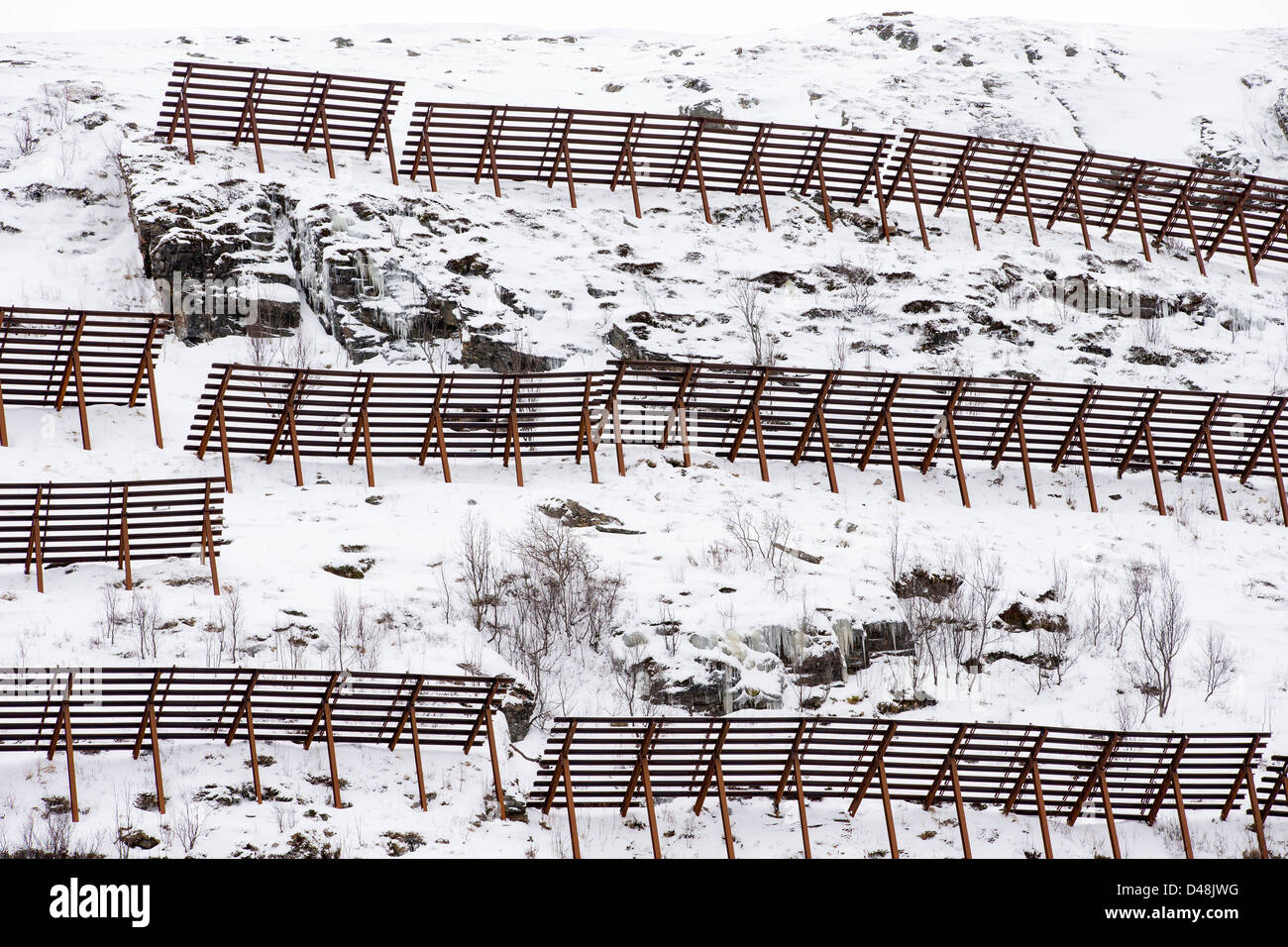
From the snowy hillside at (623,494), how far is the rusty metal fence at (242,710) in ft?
1.05

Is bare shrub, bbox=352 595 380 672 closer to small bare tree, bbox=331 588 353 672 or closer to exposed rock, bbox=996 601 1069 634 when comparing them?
small bare tree, bbox=331 588 353 672

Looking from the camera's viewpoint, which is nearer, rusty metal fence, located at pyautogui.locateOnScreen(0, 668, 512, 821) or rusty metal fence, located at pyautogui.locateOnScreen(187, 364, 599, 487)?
rusty metal fence, located at pyautogui.locateOnScreen(0, 668, 512, 821)

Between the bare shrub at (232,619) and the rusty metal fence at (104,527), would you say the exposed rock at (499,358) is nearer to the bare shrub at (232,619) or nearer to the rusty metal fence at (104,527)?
the rusty metal fence at (104,527)

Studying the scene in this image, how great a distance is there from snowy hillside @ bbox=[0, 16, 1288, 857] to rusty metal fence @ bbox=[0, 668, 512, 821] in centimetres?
32

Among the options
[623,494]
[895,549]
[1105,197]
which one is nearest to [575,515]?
[623,494]

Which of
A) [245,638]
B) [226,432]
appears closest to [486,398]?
[226,432]

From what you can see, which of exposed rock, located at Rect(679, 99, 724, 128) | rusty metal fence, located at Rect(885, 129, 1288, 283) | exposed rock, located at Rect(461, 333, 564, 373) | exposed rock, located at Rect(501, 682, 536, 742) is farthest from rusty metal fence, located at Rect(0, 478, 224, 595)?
exposed rock, located at Rect(679, 99, 724, 128)

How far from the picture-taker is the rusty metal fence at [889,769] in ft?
56.0

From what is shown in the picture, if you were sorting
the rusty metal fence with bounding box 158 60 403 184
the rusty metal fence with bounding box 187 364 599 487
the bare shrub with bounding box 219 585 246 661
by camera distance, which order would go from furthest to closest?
the rusty metal fence with bounding box 158 60 403 184
the rusty metal fence with bounding box 187 364 599 487
the bare shrub with bounding box 219 585 246 661

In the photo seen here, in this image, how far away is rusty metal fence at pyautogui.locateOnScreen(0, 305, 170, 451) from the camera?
22.6 metres

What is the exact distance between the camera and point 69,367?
22984mm

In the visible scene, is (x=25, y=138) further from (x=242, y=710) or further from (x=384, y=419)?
(x=242, y=710)

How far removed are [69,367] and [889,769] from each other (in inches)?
608

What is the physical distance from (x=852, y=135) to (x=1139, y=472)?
517 inches
